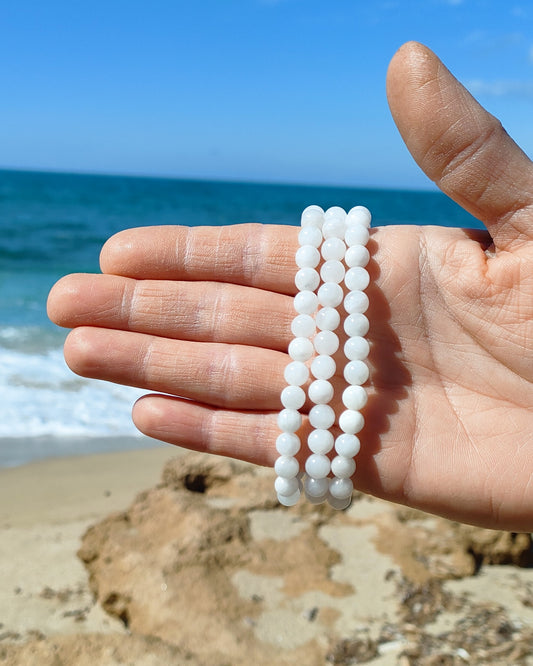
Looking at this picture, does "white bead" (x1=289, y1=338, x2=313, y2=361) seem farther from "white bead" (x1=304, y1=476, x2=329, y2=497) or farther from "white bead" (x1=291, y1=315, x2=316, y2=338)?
"white bead" (x1=304, y1=476, x2=329, y2=497)

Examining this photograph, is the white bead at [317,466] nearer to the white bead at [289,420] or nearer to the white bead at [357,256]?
the white bead at [289,420]

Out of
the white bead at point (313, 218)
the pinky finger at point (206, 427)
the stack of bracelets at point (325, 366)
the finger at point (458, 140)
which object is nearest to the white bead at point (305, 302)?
the stack of bracelets at point (325, 366)

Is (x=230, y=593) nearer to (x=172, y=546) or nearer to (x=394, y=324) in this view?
(x=172, y=546)

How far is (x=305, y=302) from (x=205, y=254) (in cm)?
33

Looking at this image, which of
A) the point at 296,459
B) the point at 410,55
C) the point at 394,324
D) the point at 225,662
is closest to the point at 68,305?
the point at 296,459

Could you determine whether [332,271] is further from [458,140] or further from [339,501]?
[339,501]

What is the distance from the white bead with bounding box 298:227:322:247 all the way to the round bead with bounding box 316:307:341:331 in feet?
0.64

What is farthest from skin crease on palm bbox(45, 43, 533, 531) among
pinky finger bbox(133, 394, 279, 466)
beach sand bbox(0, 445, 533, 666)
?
beach sand bbox(0, 445, 533, 666)

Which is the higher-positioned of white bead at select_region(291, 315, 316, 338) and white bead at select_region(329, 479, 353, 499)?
white bead at select_region(291, 315, 316, 338)

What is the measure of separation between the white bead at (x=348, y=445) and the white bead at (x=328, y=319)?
0.30 m

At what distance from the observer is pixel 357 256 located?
175cm

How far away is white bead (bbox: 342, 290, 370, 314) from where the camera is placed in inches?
67.3

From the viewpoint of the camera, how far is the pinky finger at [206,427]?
5.74ft

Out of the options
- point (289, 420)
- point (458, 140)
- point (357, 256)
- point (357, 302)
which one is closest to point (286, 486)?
point (289, 420)
